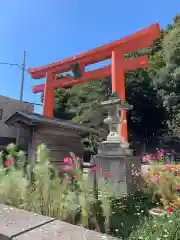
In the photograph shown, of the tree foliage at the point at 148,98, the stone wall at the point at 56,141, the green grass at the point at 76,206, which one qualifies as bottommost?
the green grass at the point at 76,206

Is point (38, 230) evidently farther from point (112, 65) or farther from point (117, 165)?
point (112, 65)

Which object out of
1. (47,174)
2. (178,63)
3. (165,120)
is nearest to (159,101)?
(165,120)

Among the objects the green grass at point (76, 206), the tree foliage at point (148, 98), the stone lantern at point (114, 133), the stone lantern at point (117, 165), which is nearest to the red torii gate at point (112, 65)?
the tree foliage at point (148, 98)

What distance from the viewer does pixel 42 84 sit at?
15.6 meters

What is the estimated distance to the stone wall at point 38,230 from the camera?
155 cm

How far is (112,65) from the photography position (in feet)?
36.2

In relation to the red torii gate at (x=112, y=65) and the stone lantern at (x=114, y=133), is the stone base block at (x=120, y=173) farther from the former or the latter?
the red torii gate at (x=112, y=65)

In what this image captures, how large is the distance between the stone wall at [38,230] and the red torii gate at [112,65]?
6522 mm

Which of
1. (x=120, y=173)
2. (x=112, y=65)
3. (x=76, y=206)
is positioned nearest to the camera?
(x=76, y=206)

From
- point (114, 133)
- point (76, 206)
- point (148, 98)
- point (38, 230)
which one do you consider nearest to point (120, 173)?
point (114, 133)

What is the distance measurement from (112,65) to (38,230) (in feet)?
33.5

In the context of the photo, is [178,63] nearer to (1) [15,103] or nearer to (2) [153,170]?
(1) [15,103]

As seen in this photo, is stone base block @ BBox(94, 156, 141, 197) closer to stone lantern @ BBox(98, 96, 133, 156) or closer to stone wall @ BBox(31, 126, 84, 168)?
stone lantern @ BBox(98, 96, 133, 156)

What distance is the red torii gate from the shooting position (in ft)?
32.9
